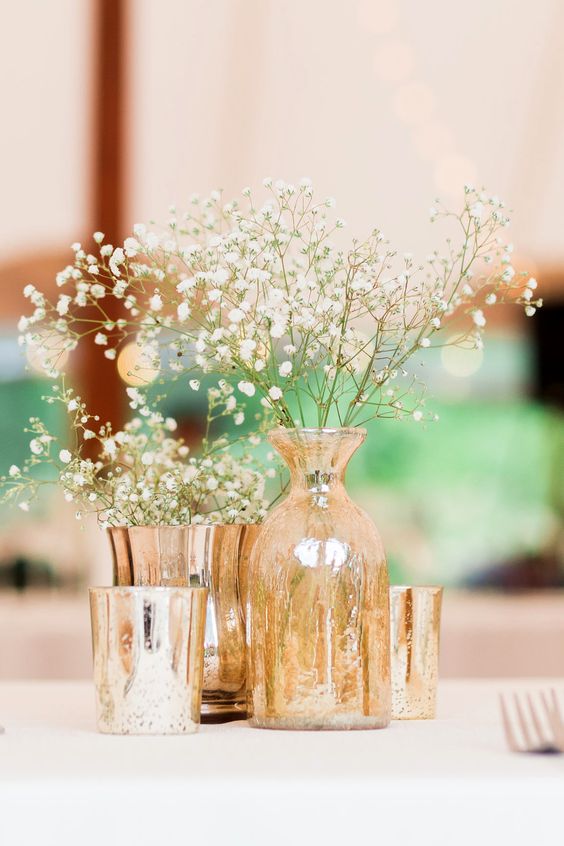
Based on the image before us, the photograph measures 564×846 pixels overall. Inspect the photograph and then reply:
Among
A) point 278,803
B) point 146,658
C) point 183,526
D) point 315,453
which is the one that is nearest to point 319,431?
point 315,453

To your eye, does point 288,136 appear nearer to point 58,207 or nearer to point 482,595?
point 58,207

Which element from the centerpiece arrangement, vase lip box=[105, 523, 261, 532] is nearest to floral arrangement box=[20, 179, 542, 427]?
the centerpiece arrangement

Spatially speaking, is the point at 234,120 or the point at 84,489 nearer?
the point at 84,489

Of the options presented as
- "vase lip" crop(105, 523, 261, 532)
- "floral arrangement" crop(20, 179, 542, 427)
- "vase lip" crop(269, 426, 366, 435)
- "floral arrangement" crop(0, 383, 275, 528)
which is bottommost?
"vase lip" crop(105, 523, 261, 532)

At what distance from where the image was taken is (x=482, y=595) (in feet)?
14.6

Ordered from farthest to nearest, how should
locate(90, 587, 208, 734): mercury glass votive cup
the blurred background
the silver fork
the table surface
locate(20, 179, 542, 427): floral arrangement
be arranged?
the blurred background < locate(20, 179, 542, 427): floral arrangement < locate(90, 587, 208, 734): mercury glass votive cup < the silver fork < the table surface

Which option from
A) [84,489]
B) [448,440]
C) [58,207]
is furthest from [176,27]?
[84,489]

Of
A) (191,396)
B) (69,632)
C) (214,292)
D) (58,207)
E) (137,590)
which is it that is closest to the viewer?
(137,590)

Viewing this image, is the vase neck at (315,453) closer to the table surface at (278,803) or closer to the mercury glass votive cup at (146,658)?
the mercury glass votive cup at (146,658)

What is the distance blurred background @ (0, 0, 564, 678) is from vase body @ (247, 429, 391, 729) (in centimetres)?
299

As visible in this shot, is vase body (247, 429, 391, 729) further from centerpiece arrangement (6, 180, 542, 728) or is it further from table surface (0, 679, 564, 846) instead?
table surface (0, 679, 564, 846)

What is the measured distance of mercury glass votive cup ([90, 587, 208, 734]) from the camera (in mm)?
901

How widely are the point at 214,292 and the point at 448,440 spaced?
3654 millimetres

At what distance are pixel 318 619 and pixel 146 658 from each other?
15 cm
